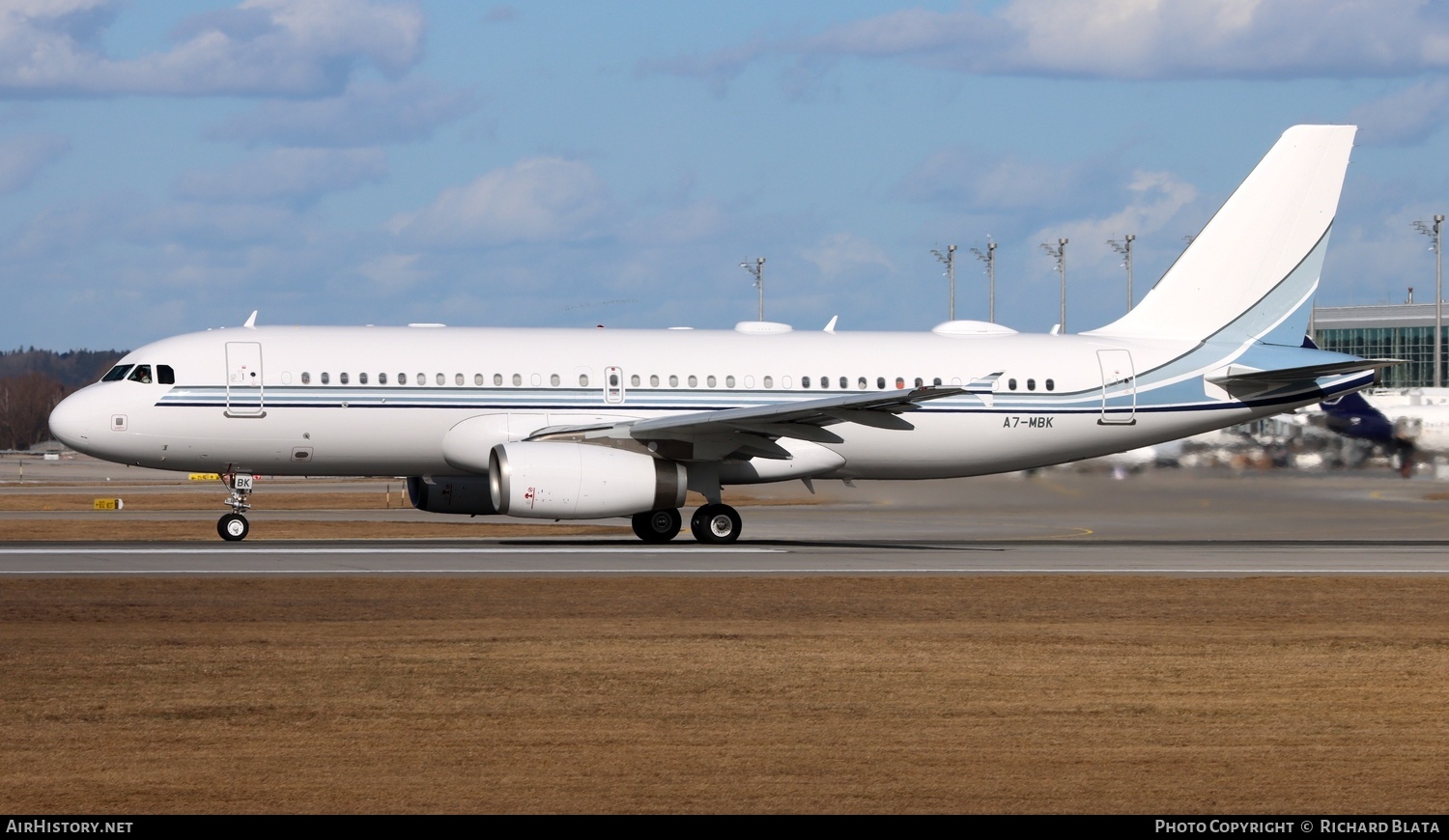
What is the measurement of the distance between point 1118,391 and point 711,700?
21376 millimetres

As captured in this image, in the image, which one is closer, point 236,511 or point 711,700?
point 711,700

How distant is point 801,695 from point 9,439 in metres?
173

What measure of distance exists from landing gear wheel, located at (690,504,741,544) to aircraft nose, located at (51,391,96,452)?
1058 centimetres

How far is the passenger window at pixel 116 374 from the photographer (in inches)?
1189

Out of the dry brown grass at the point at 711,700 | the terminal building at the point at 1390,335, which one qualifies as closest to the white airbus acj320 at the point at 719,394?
the dry brown grass at the point at 711,700

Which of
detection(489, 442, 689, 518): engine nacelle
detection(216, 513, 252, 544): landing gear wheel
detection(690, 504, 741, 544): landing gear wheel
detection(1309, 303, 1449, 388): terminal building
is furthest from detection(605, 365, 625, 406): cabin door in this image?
detection(1309, 303, 1449, 388): terminal building

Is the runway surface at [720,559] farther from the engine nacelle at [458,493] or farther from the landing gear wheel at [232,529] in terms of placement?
the landing gear wheel at [232,529]

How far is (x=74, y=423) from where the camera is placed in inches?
1171

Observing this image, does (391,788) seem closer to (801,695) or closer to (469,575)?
(801,695)

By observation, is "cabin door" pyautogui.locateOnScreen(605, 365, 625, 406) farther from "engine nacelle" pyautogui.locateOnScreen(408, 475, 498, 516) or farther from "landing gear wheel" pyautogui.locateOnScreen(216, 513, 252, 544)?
"landing gear wheel" pyautogui.locateOnScreen(216, 513, 252, 544)

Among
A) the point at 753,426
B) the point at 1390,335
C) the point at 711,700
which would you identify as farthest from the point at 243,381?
the point at 1390,335

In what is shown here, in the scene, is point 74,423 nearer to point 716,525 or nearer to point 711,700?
point 716,525
